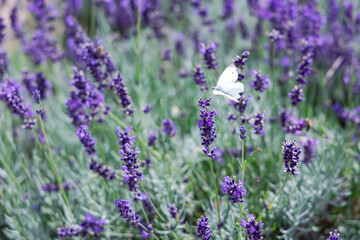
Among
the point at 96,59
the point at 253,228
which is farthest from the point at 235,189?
the point at 96,59

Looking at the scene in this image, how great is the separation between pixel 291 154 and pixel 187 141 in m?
1.42

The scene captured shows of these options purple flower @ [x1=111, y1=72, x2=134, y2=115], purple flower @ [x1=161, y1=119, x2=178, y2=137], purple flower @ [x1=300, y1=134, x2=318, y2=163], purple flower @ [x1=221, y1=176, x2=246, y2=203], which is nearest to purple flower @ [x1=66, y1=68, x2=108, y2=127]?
purple flower @ [x1=111, y1=72, x2=134, y2=115]

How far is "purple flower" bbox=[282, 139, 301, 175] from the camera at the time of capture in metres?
1.84

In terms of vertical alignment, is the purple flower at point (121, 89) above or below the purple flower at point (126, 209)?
above

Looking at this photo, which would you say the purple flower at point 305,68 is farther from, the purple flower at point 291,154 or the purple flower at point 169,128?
the purple flower at point 169,128

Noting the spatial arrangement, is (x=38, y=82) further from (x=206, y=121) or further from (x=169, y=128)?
(x=206, y=121)

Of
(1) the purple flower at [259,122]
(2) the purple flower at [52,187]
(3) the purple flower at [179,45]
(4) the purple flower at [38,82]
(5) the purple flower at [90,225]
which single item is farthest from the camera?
(3) the purple flower at [179,45]

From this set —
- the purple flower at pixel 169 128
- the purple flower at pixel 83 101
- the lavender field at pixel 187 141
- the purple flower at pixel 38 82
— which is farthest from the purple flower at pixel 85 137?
the purple flower at pixel 38 82

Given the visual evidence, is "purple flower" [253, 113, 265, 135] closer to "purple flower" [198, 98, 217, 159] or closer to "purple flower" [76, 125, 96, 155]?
"purple flower" [198, 98, 217, 159]

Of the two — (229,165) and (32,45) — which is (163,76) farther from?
(229,165)

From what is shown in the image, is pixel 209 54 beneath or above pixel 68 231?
above

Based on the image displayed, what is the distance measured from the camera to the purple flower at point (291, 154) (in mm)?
1845

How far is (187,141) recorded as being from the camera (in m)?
3.19

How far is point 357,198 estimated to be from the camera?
3051 mm
